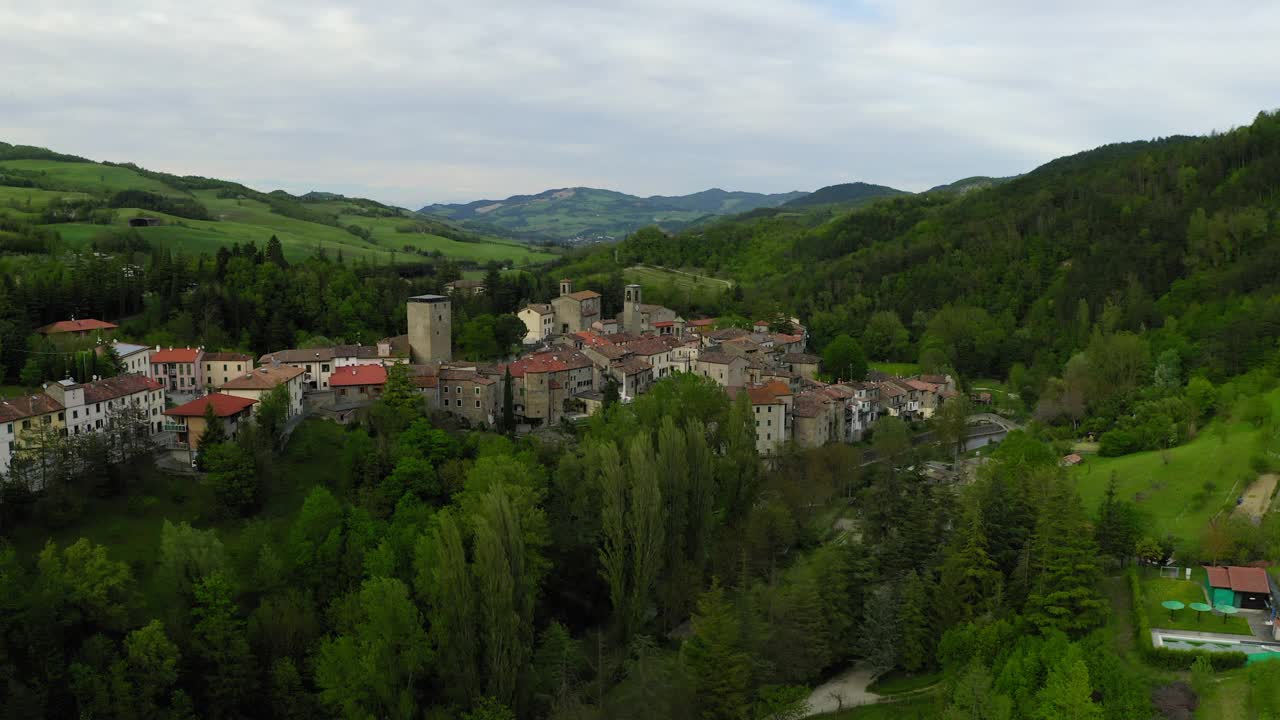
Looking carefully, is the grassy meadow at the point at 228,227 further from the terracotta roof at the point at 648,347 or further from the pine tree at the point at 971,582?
the pine tree at the point at 971,582

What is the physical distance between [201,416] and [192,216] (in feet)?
232

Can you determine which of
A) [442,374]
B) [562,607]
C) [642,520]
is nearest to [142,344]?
[442,374]

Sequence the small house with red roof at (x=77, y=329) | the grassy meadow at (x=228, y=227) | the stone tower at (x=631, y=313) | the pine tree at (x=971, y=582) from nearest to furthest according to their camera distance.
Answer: the pine tree at (x=971, y=582) → the small house with red roof at (x=77, y=329) → the stone tower at (x=631, y=313) → the grassy meadow at (x=228, y=227)

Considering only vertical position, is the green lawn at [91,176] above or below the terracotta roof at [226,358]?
above

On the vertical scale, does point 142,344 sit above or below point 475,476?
above

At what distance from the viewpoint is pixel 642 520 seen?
96.5 ft

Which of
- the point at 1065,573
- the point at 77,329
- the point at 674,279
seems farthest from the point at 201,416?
the point at 674,279

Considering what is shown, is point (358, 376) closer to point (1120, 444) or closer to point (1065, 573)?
point (1065, 573)

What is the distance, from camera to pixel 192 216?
94.3 meters

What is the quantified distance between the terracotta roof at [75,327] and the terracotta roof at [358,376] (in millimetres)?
12643

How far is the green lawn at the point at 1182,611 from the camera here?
24.0m

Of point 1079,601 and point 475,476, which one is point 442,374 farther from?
point 1079,601

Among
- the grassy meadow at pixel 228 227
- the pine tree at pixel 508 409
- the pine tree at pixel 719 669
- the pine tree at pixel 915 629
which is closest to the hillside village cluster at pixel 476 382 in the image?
the pine tree at pixel 508 409

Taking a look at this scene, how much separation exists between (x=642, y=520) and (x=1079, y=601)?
43.6ft
